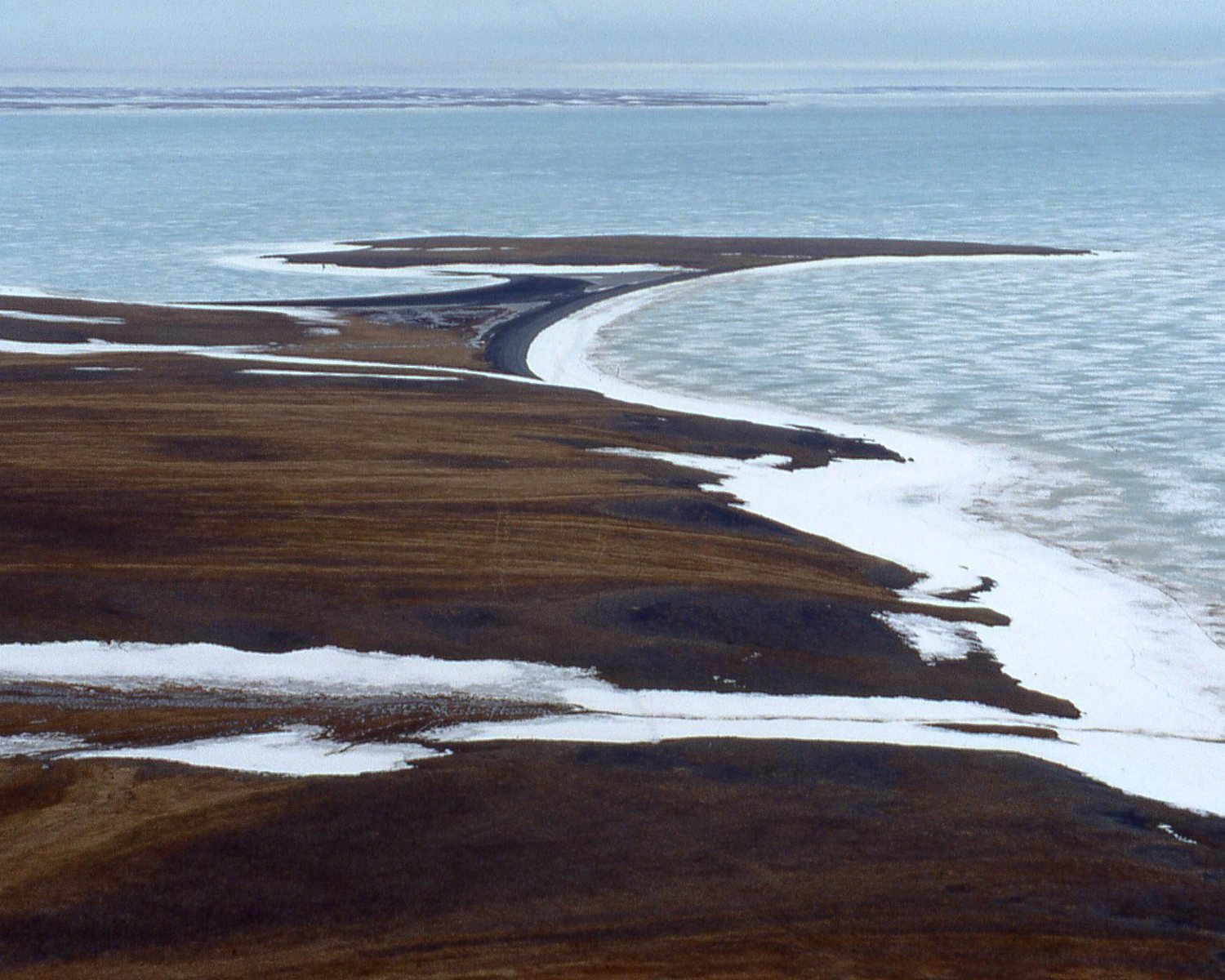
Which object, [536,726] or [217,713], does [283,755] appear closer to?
[217,713]

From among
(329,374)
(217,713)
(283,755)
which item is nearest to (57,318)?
(329,374)

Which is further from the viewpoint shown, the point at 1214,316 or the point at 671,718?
the point at 1214,316

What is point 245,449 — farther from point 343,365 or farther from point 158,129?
point 158,129

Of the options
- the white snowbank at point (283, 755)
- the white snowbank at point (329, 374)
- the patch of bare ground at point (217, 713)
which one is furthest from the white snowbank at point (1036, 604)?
the white snowbank at point (329, 374)

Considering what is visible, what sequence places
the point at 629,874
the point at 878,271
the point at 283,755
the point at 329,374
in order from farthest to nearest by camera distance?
1. the point at 878,271
2. the point at 329,374
3. the point at 283,755
4. the point at 629,874

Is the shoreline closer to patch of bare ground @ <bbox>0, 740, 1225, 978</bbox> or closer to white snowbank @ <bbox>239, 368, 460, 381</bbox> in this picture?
white snowbank @ <bbox>239, 368, 460, 381</bbox>

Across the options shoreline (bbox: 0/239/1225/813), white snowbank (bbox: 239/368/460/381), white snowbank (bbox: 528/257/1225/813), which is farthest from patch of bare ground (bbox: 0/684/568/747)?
white snowbank (bbox: 239/368/460/381)

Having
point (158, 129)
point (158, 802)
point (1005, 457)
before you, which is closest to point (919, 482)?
point (1005, 457)
